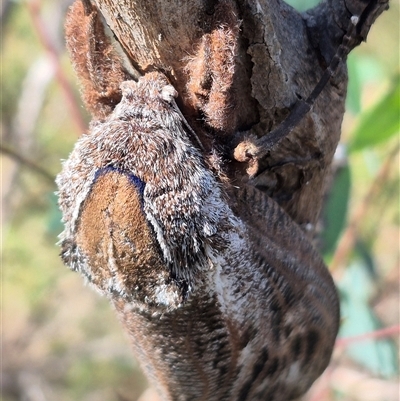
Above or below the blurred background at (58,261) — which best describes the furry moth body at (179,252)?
below

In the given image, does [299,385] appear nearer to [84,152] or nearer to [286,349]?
[286,349]

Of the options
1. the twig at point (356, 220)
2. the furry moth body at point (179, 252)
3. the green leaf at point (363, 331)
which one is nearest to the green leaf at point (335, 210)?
the twig at point (356, 220)

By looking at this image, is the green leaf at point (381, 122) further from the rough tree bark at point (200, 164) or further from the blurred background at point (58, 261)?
the blurred background at point (58, 261)

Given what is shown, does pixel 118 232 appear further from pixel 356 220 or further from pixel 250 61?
pixel 356 220

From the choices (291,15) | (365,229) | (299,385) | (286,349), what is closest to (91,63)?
(291,15)

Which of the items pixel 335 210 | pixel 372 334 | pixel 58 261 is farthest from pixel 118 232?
pixel 58 261

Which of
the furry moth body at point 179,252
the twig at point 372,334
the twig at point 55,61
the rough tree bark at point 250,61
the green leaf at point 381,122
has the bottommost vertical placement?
the twig at point 372,334
